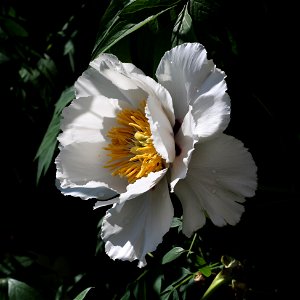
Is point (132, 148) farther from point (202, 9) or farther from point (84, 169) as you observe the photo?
point (202, 9)

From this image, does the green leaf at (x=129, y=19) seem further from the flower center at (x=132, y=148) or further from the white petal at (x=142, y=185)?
the white petal at (x=142, y=185)

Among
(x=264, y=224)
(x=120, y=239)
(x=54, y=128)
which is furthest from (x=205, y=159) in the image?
(x=54, y=128)

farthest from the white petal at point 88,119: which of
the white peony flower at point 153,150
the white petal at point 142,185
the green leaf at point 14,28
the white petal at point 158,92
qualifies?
the green leaf at point 14,28

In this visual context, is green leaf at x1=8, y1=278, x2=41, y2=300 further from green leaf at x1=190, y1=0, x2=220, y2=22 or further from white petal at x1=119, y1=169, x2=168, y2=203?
green leaf at x1=190, y1=0, x2=220, y2=22

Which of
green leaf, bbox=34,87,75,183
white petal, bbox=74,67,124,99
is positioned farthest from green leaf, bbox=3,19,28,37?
white petal, bbox=74,67,124,99

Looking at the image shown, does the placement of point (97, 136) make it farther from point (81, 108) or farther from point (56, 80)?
point (56, 80)

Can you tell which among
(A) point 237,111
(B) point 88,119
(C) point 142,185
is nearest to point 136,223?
(C) point 142,185

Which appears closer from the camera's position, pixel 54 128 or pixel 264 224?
pixel 264 224
